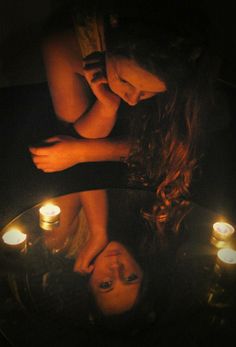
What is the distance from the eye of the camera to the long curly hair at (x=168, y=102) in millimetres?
1237

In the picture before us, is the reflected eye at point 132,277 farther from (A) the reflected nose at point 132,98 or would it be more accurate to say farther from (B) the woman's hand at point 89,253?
(A) the reflected nose at point 132,98

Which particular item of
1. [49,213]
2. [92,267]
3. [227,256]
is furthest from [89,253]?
[227,256]

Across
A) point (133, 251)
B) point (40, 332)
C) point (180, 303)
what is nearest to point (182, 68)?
point (133, 251)

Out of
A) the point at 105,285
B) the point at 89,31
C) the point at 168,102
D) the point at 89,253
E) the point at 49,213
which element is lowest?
the point at 105,285

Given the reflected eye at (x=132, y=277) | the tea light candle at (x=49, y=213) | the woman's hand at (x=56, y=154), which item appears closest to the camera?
the reflected eye at (x=132, y=277)

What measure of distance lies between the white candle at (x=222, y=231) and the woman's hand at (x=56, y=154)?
2.19 ft

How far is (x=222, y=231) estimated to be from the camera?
118 cm

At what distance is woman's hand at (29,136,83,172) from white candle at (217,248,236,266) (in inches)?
29.1

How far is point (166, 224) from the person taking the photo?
1264mm

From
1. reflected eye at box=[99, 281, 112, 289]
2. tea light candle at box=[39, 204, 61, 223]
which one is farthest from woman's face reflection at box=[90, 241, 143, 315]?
tea light candle at box=[39, 204, 61, 223]

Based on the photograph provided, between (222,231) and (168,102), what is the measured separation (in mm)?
513

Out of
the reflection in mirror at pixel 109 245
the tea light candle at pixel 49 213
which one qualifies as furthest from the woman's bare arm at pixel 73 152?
the tea light candle at pixel 49 213

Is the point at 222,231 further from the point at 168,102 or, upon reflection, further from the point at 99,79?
the point at 99,79

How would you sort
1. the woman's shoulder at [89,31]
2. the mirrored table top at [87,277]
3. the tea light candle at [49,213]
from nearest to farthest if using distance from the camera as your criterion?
the mirrored table top at [87,277], the tea light candle at [49,213], the woman's shoulder at [89,31]
